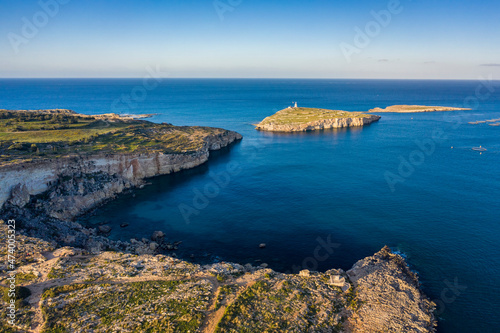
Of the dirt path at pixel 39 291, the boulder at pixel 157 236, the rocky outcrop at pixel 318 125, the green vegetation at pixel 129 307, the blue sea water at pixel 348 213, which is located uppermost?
the rocky outcrop at pixel 318 125

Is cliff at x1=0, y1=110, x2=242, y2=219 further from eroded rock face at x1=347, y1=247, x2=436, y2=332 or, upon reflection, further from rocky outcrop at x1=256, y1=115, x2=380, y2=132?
eroded rock face at x1=347, y1=247, x2=436, y2=332

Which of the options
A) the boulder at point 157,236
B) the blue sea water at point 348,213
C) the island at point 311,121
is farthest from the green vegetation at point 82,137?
the island at point 311,121

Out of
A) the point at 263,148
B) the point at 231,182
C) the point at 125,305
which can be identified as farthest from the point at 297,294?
the point at 263,148

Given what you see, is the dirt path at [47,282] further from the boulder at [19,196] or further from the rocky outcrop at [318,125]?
the rocky outcrop at [318,125]

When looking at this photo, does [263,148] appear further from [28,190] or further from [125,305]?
[125,305]

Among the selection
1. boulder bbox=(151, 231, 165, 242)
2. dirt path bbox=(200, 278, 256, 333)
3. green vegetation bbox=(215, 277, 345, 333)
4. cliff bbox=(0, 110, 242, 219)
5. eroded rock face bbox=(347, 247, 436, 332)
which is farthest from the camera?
cliff bbox=(0, 110, 242, 219)

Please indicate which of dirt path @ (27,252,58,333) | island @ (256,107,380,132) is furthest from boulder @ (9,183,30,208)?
island @ (256,107,380,132)

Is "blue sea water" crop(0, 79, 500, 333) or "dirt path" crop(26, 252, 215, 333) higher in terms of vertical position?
"dirt path" crop(26, 252, 215, 333)
